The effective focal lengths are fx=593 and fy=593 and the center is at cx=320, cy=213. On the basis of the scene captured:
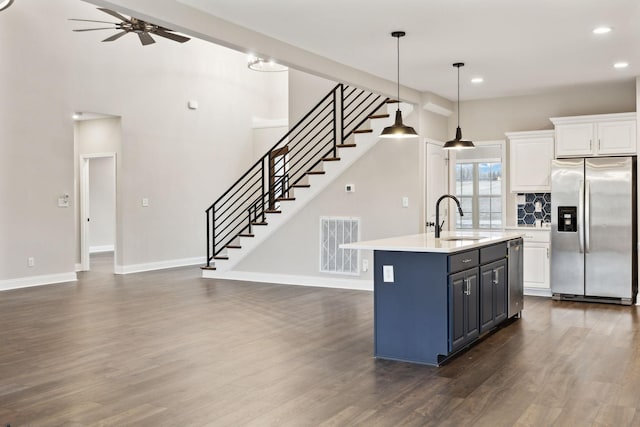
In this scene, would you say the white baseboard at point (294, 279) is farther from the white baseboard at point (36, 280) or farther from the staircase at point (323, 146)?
the white baseboard at point (36, 280)

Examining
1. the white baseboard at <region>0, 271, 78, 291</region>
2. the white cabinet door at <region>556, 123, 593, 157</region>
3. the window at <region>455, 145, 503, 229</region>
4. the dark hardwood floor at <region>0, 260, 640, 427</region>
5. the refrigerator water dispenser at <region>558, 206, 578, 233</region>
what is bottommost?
the dark hardwood floor at <region>0, 260, 640, 427</region>

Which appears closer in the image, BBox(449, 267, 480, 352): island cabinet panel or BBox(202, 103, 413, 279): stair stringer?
BBox(449, 267, 480, 352): island cabinet panel

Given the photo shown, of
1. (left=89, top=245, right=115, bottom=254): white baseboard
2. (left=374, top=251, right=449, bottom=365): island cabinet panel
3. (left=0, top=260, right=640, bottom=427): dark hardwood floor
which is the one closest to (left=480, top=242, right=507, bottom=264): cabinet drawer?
(left=0, top=260, right=640, bottom=427): dark hardwood floor

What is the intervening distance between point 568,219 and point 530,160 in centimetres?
101

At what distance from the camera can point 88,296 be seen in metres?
7.73

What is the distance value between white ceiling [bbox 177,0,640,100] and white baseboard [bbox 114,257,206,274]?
18.6ft

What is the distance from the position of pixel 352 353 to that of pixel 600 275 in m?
3.99

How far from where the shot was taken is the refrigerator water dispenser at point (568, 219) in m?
7.38

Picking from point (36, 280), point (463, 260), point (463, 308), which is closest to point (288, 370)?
point (463, 308)

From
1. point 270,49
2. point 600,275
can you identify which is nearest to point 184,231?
point 270,49

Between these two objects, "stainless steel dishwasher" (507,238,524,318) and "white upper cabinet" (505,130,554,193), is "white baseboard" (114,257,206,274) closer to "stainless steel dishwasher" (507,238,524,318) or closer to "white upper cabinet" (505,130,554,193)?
"white upper cabinet" (505,130,554,193)

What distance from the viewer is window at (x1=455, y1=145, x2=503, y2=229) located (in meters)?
9.80

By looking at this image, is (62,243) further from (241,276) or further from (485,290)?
(485,290)

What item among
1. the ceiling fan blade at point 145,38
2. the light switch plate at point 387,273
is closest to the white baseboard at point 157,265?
the ceiling fan blade at point 145,38
